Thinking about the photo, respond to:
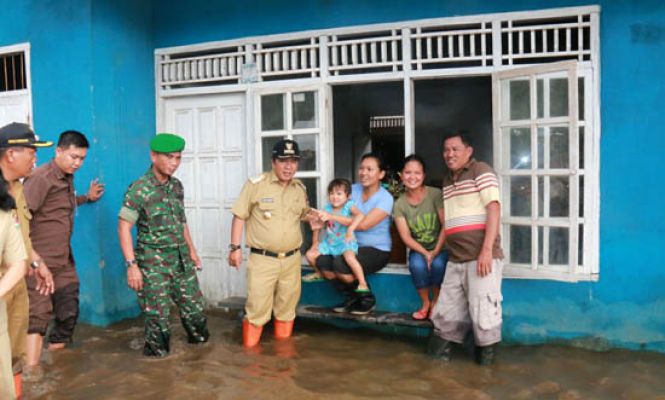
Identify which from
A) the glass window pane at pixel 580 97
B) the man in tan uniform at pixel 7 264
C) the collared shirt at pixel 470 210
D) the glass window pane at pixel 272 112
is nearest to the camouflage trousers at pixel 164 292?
the glass window pane at pixel 272 112

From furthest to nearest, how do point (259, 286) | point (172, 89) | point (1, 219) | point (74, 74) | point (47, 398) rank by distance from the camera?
point (172, 89)
point (74, 74)
point (259, 286)
point (47, 398)
point (1, 219)

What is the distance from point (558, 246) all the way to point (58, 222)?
13.3 feet

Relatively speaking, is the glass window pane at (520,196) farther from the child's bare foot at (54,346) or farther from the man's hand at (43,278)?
the child's bare foot at (54,346)

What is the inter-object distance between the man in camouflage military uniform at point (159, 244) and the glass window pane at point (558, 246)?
292 centimetres

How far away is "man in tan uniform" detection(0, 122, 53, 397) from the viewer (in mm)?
3096

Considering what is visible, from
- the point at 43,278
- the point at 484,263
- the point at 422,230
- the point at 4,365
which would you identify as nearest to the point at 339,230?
the point at 422,230

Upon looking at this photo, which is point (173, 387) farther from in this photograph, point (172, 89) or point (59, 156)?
Result: point (172, 89)

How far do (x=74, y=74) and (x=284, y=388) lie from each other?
12.3ft

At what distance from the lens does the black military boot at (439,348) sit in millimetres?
4641

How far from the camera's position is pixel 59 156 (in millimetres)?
4664

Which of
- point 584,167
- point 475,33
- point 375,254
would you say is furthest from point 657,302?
point 475,33

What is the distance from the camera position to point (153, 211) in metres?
4.61

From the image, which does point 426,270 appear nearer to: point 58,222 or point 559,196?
point 559,196

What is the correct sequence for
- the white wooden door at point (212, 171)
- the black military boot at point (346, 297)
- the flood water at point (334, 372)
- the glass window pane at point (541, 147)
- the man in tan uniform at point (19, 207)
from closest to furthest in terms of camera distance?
the man in tan uniform at point (19, 207)
the flood water at point (334, 372)
the glass window pane at point (541, 147)
the black military boot at point (346, 297)
the white wooden door at point (212, 171)
